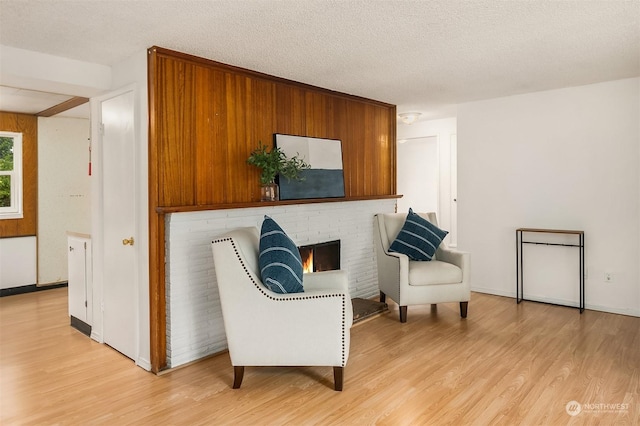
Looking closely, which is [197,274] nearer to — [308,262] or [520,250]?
[308,262]

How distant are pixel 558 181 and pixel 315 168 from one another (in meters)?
2.55

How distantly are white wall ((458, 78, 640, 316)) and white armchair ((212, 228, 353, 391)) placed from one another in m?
3.01

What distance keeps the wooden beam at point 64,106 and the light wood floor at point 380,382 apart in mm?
2203

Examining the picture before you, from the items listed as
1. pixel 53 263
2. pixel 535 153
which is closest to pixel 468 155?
pixel 535 153

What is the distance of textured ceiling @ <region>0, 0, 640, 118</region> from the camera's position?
2422 millimetres

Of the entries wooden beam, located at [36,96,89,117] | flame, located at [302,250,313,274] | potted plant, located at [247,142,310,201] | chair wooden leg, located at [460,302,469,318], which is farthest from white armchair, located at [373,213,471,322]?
wooden beam, located at [36,96,89,117]

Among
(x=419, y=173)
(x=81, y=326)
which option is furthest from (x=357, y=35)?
(x=419, y=173)

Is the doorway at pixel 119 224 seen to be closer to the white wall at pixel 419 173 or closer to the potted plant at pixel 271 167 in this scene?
the potted plant at pixel 271 167

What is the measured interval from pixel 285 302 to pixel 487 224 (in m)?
3.29

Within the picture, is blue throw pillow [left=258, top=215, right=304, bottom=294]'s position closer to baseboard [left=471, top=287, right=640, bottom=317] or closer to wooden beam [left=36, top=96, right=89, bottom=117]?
wooden beam [left=36, top=96, right=89, bottom=117]

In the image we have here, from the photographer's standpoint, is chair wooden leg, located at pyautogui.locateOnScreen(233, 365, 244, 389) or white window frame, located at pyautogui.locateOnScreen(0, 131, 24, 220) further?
white window frame, located at pyautogui.locateOnScreen(0, 131, 24, 220)

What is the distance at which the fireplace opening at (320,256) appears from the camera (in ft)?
13.6

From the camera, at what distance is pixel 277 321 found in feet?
8.81

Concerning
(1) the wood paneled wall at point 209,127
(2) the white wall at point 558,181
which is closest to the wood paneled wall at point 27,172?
(1) the wood paneled wall at point 209,127
